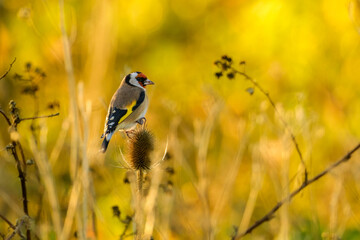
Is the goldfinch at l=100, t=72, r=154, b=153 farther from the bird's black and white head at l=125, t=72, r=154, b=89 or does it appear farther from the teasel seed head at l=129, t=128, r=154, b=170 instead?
the teasel seed head at l=129, t=128, r=154, b=170

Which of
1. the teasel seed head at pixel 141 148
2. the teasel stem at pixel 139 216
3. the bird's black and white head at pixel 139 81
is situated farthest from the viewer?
the bird's black and white head at pixel 139 81

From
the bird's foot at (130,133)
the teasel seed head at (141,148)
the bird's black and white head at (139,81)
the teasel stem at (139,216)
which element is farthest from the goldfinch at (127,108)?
the teasel stem at (139,216)

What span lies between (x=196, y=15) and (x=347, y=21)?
7.90ft

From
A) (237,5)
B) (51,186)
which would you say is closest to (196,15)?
(237,5)

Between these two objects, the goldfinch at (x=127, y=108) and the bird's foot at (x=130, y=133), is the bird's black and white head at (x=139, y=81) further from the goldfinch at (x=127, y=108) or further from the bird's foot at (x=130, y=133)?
the bird's foot at (x=130, y=133)

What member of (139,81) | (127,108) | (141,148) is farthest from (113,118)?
(141,148)

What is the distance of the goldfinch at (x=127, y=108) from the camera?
423cm

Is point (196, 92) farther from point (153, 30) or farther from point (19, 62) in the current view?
point (19, 62)

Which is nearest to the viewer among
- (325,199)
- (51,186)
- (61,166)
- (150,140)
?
(51,186)

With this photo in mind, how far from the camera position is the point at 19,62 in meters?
9.51

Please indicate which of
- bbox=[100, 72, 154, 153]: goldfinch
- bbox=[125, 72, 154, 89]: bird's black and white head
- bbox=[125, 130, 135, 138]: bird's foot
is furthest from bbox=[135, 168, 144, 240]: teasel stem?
bbox=[125, 72, 154, 89]: bird's black and white head

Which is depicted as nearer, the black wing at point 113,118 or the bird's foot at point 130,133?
the bird's foot at point 130,133

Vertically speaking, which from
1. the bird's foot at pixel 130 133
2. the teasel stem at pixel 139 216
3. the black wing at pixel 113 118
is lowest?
the teasel stem at pixel 139 216

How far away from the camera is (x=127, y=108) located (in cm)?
445
